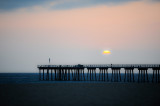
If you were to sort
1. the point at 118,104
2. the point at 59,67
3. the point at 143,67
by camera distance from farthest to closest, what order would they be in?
1. the point at 59,67
2. the point at 143,67
3. the point at 118,104

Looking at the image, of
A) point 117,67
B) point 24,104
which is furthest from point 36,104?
point 117,67

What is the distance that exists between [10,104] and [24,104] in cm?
153

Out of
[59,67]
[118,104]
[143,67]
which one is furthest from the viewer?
[59,67]

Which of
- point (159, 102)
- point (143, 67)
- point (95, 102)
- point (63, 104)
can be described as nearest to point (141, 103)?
point (159, 102)

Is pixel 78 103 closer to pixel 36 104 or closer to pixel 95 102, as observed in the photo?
pixel 95 102

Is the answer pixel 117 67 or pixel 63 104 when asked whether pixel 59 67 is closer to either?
pixel 117 67

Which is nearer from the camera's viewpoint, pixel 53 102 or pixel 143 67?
pixel 53 102

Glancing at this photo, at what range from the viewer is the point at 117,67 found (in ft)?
203

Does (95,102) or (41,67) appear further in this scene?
(41,67)

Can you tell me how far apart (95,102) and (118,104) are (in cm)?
275

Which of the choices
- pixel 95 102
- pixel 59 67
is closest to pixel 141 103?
pixel 95 102

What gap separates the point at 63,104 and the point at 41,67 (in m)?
42.1

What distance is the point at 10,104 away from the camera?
25.8 m

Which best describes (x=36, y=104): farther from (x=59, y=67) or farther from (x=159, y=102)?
(x=59, y=67)
